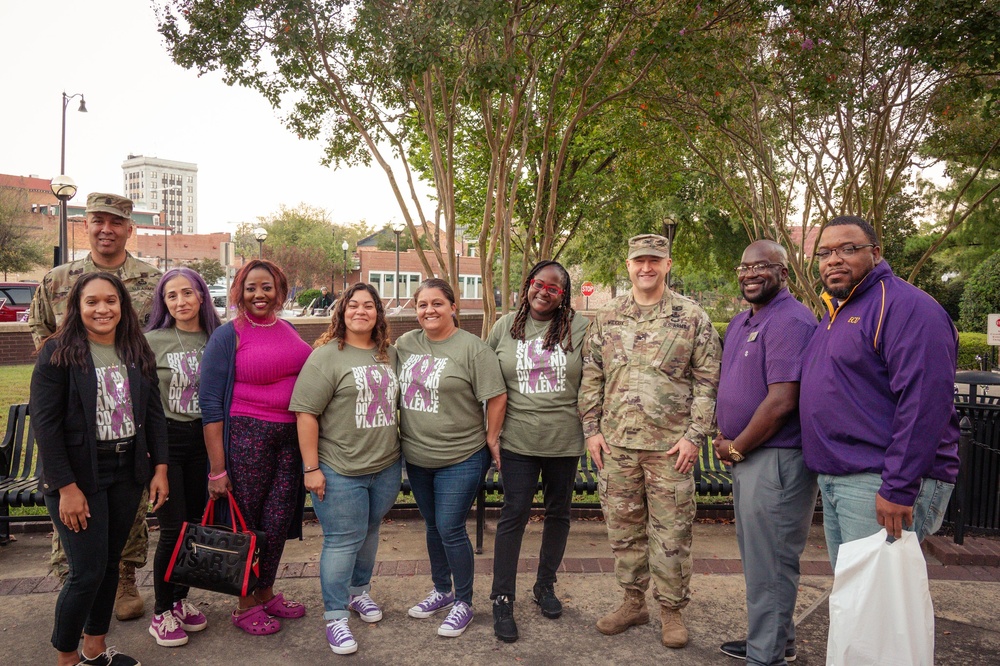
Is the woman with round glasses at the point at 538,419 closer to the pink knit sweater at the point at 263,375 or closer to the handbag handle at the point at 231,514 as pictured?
the pink knit sweater at the point at 263,375

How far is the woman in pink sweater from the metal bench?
185 cm

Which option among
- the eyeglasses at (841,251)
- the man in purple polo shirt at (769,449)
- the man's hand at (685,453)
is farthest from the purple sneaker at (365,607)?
the eyeglasses at (841,251)

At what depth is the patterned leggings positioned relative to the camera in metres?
3.56

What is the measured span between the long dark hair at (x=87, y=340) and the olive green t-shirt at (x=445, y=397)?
1228 mm

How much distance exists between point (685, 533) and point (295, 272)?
170 ft

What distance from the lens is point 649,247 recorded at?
3.59 meters

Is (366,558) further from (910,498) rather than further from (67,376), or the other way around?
(910,498)

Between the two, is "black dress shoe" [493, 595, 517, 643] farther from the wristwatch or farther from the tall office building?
the tall office building

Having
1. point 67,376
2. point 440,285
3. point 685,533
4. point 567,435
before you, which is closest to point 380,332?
point 440,285

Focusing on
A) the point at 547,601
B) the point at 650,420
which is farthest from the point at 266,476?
the point at 650,420

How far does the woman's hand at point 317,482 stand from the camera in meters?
3.50

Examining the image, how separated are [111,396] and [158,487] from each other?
495mm

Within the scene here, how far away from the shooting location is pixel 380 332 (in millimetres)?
3744

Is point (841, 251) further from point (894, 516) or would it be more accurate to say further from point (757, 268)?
point (894, 516)
